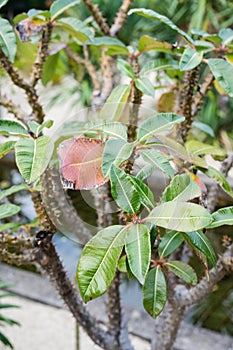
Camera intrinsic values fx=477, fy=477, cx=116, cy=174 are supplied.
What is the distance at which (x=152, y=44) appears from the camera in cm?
80

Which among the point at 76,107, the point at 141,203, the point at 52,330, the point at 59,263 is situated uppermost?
the point at 141,203

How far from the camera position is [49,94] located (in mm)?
3326

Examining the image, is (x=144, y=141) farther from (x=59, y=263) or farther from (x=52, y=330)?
(x=52, y=330)

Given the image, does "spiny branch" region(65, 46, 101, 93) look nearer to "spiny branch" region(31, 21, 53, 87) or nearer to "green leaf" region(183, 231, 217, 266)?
"spiny branch" region(31, 21, 53, 87)

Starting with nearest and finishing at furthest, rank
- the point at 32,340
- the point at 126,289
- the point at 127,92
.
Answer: the point at 127,92 < the point at 32,340 < the point at 126,289

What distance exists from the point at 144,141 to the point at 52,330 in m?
0.99

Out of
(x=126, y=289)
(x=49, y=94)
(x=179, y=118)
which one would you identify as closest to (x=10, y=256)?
(x=179, y=118)

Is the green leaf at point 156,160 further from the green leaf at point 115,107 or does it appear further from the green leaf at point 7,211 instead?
the green leaf at point 7,211

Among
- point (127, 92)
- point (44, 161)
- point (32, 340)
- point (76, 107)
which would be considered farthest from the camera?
point (76, 107)

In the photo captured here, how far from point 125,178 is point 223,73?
255mm

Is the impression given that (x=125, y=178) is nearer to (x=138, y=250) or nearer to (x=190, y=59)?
(x=138, y=250)

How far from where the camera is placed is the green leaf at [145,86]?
723 millimetres

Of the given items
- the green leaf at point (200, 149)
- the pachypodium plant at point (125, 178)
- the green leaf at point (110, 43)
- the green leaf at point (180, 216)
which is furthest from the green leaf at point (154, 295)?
the green leaf at point (110, 43)

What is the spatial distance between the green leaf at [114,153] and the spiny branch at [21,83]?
0.30m
